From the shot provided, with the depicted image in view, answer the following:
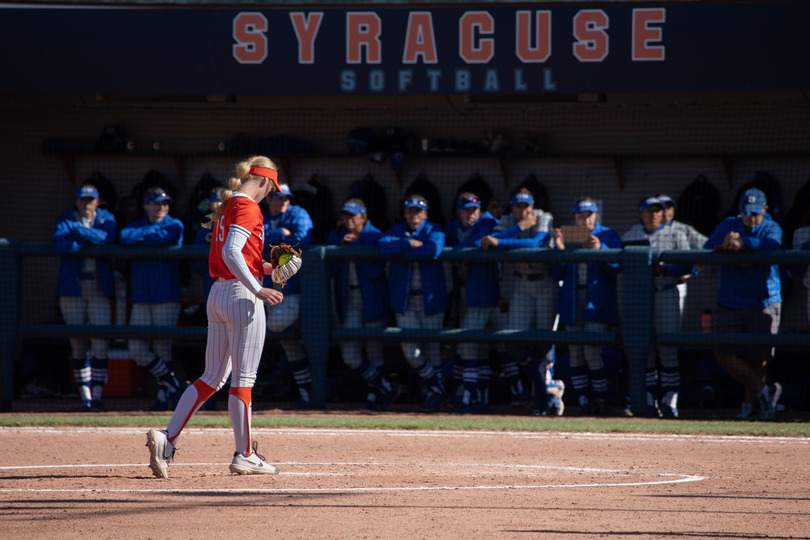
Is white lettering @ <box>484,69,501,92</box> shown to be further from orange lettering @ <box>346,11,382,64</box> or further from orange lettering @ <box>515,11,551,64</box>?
orange lettering @ <box>346,11,382,64</box>

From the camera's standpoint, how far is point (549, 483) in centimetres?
493

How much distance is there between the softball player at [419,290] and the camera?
315 inches

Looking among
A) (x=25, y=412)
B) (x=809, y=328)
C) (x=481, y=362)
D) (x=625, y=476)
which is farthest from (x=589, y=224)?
(x=25, y=412)

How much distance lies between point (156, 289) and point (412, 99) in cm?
319

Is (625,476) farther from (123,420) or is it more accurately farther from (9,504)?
(123,420)

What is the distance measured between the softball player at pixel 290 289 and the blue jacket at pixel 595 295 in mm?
2087

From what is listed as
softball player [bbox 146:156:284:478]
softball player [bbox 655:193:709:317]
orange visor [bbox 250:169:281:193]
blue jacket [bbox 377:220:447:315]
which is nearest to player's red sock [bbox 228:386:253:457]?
softball player [bbox 146:156:284:478]

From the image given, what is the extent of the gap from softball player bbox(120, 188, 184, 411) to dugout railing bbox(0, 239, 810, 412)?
16 centimetres

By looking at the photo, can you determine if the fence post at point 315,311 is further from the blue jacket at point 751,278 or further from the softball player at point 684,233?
the blue jacket at point 751,278

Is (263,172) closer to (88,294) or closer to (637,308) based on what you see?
(637,308)

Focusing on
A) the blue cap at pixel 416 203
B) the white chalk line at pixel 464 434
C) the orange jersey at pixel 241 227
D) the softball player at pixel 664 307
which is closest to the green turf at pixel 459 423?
the white chalk line at pixel 464 434

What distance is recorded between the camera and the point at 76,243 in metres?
8.03

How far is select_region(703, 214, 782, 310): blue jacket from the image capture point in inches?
299

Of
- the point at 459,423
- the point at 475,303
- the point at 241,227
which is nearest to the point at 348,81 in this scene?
the point at 475,303
